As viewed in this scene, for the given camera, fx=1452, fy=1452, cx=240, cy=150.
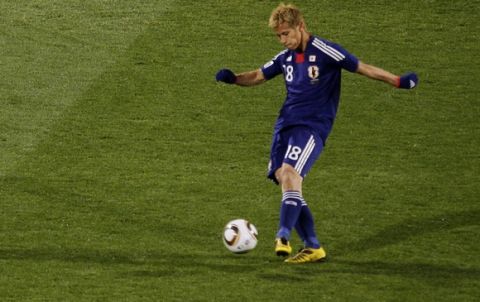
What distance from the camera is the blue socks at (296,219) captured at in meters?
11.4

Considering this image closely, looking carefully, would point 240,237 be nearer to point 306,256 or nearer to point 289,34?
point 306,256

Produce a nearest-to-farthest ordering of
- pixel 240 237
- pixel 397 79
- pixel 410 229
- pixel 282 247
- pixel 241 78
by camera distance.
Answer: pixel 282 247 → pixel 240 237 → pixel 397 79 → pixel 241 78 → pixel 410 229

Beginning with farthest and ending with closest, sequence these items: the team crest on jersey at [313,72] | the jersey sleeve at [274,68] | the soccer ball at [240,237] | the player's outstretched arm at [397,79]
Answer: the jersey sleeve at [274,68]
the team crest on jersey at [313,72]
the player's outstretched arm at [397,79]
the soccer ball at [240,237]

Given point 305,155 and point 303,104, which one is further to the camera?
point 303,104

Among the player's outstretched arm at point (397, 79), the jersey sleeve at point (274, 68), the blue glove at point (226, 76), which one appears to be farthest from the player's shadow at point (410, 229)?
the blue glove at point (226, 76)

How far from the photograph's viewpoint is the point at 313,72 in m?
11.8

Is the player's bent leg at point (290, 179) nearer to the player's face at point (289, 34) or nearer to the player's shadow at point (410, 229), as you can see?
the player's shadow at point (410, 229)

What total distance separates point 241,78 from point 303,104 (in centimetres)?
71

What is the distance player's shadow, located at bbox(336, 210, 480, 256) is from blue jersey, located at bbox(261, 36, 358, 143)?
3.26 feet

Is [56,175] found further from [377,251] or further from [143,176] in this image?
[377,251]

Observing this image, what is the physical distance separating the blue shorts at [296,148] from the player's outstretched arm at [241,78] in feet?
1.87

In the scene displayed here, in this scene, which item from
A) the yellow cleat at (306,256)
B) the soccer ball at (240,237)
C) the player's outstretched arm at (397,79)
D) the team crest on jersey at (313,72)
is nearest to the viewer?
the soccer ball at (240,237)

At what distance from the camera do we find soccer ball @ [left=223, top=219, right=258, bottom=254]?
11.4 metres

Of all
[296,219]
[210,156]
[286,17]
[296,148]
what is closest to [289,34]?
[286,17]
